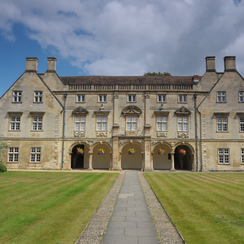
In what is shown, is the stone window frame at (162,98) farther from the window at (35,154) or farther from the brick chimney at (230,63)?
the window at (35,154)

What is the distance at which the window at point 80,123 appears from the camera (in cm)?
3253

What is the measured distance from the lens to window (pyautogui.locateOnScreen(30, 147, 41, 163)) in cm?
3152

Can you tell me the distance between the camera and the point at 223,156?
31.2 meters

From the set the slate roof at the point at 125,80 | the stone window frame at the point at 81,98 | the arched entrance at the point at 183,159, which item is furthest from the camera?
the arched entrance at the point at 183,159

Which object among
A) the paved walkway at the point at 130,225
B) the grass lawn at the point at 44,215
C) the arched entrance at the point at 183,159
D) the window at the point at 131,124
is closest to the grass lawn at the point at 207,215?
the paved walkway at the point at 130,225

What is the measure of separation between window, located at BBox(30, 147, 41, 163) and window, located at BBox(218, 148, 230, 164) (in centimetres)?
2530

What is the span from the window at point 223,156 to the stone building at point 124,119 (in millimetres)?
131

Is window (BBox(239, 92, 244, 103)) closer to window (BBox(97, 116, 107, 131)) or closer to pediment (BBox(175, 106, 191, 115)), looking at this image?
pediment (BBox(175, 106, 191, 115))

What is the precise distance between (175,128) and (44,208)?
2535 centimetres

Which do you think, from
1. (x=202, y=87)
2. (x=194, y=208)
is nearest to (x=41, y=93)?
(x=202, y=87)

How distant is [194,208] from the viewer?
9344 mm

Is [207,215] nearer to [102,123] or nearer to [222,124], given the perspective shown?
[102,123]

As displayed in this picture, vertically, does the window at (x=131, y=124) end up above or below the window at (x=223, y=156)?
above

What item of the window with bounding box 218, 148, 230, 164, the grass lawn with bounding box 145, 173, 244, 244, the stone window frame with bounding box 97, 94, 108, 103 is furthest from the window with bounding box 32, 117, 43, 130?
the window with bounding box 218, 148, 230, 164
